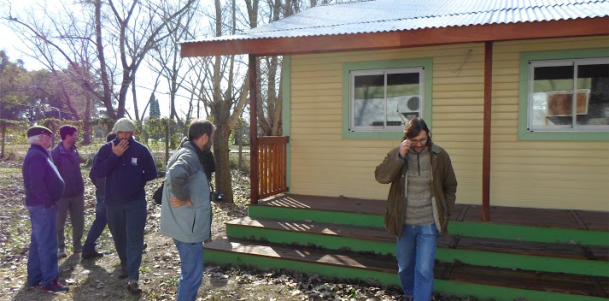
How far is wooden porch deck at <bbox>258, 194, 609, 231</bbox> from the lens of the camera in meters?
4.92

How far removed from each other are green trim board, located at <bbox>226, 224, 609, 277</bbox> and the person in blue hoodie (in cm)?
216

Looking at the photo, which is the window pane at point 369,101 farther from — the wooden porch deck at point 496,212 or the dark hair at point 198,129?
the dark hair at point 198,129

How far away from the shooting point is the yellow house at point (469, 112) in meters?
4.69

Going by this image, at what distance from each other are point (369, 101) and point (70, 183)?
4.29 metres

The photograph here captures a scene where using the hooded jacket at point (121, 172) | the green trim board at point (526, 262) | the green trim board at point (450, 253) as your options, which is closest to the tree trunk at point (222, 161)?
the green trim board at point (450, 253)

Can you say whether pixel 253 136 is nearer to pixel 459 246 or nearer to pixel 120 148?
pixel 120 148

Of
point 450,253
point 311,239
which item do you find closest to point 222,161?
point 311,239

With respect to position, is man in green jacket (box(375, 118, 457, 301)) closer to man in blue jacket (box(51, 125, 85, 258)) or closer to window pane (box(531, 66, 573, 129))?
window pane (box(531, 66, 573, 129))

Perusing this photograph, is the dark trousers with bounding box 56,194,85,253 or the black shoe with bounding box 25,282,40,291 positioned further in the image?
the dark trousers with bounding box 56,194,85,253

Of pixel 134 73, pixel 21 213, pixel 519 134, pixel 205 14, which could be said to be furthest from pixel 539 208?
pixel 134 73

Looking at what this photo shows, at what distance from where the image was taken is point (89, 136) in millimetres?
A: 22078

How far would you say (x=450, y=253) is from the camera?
15.4 feet

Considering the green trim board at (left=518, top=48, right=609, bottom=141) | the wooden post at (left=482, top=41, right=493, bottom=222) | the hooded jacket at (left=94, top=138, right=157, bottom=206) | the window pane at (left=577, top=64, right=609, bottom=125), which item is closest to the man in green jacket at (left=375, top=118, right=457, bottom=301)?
the wooden post at (left=482, top=41, right=493, bottom=222)

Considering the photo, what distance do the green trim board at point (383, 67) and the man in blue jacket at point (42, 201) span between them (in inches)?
158
